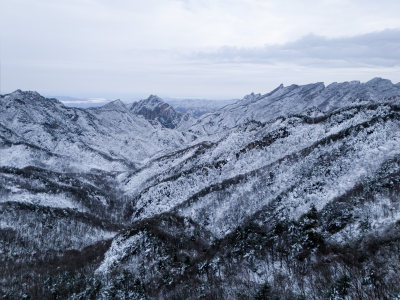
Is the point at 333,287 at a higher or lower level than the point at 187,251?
higher

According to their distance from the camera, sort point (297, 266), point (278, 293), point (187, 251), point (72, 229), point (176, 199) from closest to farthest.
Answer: point (278, 293), point (297, 266), point (187, 251), point (72, 229), point (176, 199)

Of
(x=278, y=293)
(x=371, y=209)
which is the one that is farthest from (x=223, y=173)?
(x=278, y=293)

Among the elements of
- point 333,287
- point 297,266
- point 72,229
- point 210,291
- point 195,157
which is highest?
point 333,287

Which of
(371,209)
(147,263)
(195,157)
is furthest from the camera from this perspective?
(195,157)

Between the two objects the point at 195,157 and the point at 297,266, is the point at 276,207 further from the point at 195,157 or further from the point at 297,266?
the point at 195,157

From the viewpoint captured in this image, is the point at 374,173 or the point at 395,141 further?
the point at 395,141

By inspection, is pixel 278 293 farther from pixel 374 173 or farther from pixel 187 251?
pixel 374 173
